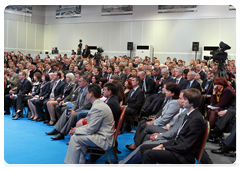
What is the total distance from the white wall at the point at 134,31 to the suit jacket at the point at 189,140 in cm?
1394

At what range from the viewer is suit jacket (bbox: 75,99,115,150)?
3.19 meters

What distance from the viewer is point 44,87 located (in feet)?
21.1

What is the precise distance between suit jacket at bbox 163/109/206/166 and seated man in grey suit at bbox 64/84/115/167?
0.92 metres

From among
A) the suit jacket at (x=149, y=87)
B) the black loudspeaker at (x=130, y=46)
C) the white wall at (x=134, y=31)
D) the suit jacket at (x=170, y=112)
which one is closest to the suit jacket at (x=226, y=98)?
the suit jacket at (x=170, y=112)

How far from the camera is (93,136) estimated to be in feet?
10.5

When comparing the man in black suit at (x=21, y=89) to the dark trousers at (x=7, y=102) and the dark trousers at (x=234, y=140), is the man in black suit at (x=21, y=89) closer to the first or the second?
the dark trousers at (x=7, y=102)

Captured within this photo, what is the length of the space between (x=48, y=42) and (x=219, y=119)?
64.8 feet

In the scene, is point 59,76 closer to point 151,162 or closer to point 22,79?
point 22,79

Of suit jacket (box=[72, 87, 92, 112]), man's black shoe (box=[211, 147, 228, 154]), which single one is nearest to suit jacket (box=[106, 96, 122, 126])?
suit jacket (box=[72, 87, 92, 112])

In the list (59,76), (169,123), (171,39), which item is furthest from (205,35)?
(169,123)

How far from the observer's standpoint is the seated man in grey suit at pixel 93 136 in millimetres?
3141

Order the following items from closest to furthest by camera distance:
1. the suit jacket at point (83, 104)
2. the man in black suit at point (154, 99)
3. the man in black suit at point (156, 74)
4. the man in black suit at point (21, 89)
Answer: the suit jacket at point (83, 104), the man in black suit at point (154, 99), the man in black suit at point (21, 89), the man in black suit at point (156, 74)

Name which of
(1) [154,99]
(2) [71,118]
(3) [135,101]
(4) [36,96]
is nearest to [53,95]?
(4) [36,96]

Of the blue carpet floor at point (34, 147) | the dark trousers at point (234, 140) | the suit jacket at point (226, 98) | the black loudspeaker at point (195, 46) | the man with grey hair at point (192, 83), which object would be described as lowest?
the blue carpet floor at point (34, 147)
